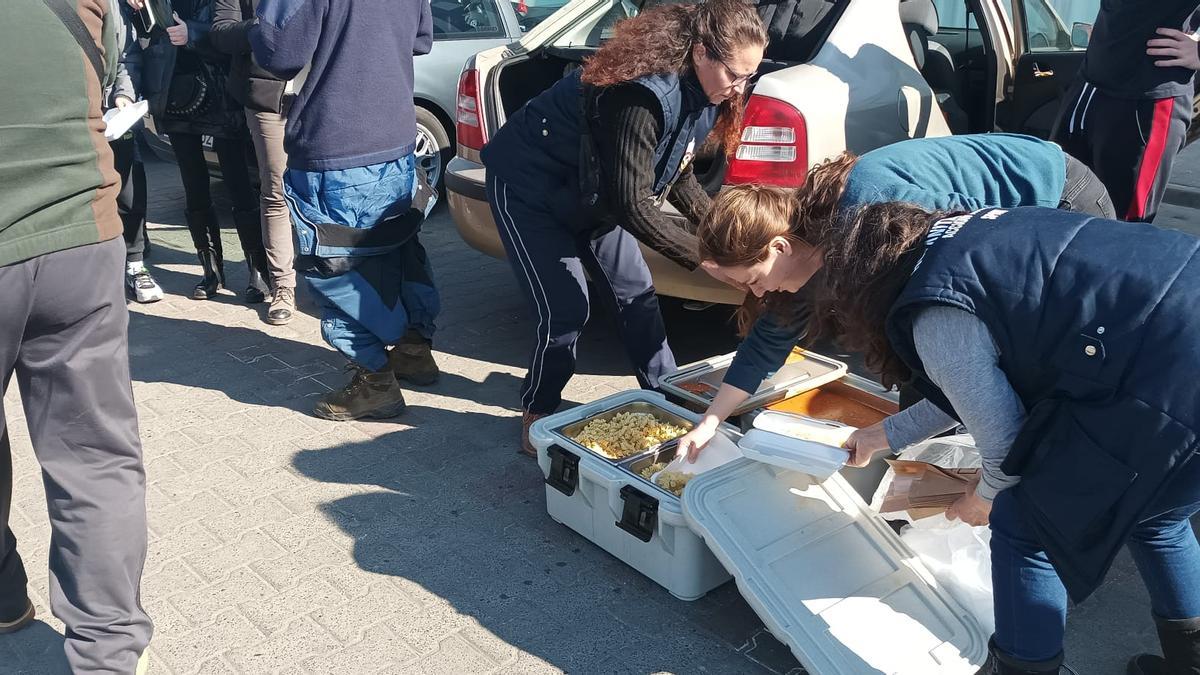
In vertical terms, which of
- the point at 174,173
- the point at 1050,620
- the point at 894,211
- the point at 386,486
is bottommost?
the point at 174,173

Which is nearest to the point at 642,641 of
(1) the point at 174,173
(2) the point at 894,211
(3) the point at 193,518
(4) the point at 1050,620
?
(4) the point at 1050,620

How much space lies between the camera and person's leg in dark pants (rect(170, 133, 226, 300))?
5.16m

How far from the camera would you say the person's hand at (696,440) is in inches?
115

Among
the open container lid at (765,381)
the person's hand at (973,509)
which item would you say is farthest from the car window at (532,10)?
the person's hand at (973,509)

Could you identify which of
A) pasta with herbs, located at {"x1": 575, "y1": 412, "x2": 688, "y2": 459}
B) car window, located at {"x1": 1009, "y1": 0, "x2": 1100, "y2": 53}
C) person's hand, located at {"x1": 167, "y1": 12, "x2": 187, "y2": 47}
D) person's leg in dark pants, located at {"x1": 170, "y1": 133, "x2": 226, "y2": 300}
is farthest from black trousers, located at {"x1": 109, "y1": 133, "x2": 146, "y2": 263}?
car window, located at {"x1": 1009, "y1": 0, "x2": 1100, "y2": 53}

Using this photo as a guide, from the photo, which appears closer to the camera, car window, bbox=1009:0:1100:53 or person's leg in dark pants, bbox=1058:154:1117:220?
person's leg in dark pants, bbox=1058:154:1117:220

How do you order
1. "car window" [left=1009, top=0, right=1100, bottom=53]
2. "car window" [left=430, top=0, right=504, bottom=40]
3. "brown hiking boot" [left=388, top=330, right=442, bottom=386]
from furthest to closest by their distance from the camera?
"car window" [left=430, top=0, right=504, bottom=40]
"car window" [left=1009, top=0, right=1100, bottom=53]
"brown hiking boot" [left=388, top=330, right=442, bottom=386]

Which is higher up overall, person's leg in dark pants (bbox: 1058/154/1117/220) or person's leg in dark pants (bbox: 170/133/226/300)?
Answer: person's leg in dark pants (bbox: 1058/154/1117/220)

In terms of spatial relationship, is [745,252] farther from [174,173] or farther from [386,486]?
[174,173]

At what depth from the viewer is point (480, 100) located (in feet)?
14.7

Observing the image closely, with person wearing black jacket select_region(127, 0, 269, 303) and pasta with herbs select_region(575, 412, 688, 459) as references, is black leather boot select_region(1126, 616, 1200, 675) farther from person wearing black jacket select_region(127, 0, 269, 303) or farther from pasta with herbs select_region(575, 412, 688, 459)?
person wearing black jacket select_region(127, 0, 269, 303)

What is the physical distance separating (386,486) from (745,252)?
170cm

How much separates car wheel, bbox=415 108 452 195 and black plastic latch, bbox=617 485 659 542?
13.4 feet

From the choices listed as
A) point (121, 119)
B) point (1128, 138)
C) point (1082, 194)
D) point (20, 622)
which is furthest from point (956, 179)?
point (20, 622)
